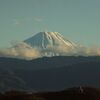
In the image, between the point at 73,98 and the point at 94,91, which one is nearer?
the point at 73,98

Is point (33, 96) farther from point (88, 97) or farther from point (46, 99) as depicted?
point (88, 97)

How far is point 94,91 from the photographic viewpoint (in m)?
195

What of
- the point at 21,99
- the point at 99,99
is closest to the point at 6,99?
the point at 21,99

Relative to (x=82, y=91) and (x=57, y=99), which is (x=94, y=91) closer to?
(x=82, y=91)

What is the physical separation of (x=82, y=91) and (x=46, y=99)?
677 inches

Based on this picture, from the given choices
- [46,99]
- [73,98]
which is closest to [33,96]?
[46,99]

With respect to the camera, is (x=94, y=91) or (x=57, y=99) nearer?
(x=57, y=99)

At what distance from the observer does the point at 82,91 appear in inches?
7377

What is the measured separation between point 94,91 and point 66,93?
1535cm

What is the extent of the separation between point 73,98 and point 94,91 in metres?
17.3

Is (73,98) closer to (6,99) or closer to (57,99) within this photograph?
(57,99)

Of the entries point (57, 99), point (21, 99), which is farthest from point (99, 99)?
point (21, 99)

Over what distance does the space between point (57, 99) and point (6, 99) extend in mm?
22044

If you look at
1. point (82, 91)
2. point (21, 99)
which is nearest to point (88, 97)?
point (82, 91)
